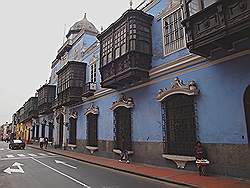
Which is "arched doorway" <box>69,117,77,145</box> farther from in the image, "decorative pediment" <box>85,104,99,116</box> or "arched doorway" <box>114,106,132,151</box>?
"arched doorway" <box>114,106,132,151</box>

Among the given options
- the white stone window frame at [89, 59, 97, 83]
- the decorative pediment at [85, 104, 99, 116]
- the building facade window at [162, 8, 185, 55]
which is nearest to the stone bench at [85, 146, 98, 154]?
the decorative pediment at [85, 104, 99, 116]

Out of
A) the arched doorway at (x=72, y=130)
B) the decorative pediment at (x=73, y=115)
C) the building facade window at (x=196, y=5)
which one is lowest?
the arched doorway at (x=72, y=130)

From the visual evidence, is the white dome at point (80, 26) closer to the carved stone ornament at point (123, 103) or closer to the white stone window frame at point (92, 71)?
the white stone window frame at point (92, 71)

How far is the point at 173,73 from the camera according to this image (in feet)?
41.1

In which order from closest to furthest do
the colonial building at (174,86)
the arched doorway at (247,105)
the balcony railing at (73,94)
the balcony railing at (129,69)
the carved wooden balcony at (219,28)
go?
the carved wooden balcony at (219,28), the arched doorway at (247,105), the colonial building at (174,86), the balcony railing at (129,69), the balcony railing at (73,94)

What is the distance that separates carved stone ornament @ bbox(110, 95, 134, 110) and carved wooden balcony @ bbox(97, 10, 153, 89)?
3.14 ft

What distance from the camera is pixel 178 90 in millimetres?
11867

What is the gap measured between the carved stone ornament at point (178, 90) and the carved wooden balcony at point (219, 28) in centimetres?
163

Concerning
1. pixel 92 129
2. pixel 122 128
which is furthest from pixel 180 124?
pixel 92 129

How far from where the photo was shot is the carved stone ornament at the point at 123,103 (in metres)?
15.6

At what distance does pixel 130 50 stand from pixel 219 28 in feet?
19.9

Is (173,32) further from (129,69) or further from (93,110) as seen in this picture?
(93,110)

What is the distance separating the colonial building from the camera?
360 inches

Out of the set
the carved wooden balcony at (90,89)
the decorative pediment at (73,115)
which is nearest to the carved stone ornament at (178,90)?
the carved wooden balcony at (90,89)
